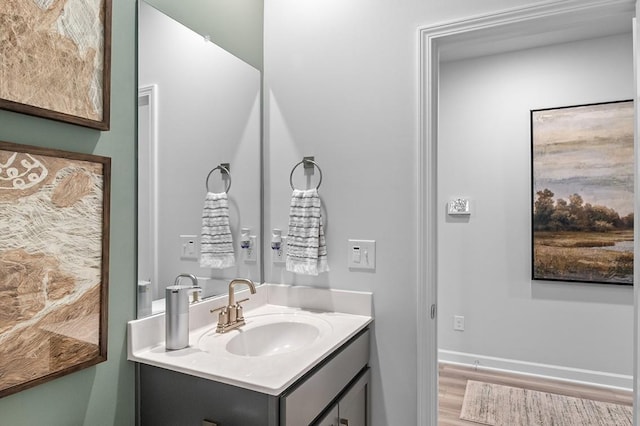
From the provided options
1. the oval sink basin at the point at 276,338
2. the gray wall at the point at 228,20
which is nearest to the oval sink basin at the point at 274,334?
the oval sink basin at the point at 276,338

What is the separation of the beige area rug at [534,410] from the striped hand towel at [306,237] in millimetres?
1509

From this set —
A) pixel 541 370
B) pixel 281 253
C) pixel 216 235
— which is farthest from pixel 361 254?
pixel 541 370

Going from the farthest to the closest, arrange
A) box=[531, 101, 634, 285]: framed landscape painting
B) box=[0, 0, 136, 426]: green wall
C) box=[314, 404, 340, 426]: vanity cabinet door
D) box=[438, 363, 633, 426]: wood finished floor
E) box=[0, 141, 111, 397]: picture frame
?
1. box=[531, 101, 634, 285]: framed landscape painting
2. box=[438, 363, 633, 426]: wood finished floor
3. box=[314, 404, 340, 426]: vanity cabinet door
4. box=[0, 0, 136, 426]: green wall
5. box=[0, 141, 111, 397]: picture frame

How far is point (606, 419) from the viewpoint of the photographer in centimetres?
245

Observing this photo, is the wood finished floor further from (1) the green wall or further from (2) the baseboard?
(1) the green wall

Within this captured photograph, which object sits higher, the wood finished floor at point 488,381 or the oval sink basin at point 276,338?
the oval sink basin at point 276,338

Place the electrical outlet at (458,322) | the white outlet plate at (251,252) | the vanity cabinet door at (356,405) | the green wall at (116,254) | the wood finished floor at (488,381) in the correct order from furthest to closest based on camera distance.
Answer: the electrical outlet at (458,322)
the wood finished floor at (488,381)
the white outlet plate at (251,252)
the vanity cabinet door at (356,405)
the green wall at (116,254)

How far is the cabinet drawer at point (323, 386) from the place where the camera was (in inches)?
44.4

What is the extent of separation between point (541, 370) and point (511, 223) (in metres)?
1.09

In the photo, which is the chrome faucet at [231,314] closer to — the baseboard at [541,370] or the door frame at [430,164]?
the door frame at [430,164]

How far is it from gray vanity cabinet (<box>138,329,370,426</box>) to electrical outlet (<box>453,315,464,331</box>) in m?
2.07

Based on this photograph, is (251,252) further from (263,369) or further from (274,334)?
(263,369)

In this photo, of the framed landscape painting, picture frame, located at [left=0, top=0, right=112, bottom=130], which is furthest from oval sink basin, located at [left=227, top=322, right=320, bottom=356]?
the framed landscape painting

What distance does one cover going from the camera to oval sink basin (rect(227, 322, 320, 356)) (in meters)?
1.55
